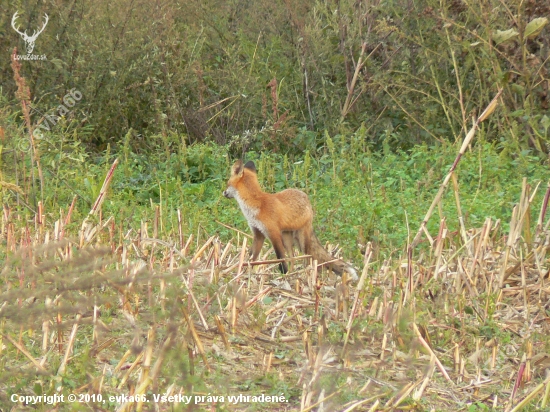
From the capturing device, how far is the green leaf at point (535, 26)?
29.4ft

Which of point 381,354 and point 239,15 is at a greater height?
point 239,15

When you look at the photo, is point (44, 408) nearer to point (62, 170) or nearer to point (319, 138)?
point (62, 170)

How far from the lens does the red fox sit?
6480 mm

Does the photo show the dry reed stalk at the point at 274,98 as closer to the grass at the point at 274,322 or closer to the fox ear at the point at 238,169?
the grass at the point at 274,322

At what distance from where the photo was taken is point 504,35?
912 centimetres

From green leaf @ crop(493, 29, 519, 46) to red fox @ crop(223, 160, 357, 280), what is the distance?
3614 millimetres

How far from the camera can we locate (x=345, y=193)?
27.5 ft

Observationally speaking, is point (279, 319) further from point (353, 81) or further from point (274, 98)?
point (353, 81)

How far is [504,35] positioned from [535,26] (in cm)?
31

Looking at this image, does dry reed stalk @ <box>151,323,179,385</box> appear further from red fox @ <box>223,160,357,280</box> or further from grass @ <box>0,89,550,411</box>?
red fox @ <box>223,160,357,280</box>

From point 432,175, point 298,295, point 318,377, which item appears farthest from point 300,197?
point 318,377

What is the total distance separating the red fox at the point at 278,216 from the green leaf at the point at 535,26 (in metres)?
3.75

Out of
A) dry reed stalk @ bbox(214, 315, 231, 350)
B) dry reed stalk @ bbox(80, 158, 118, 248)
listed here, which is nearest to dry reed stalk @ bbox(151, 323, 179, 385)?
dry reed stalk @ bbox(214, 315, 231, 350)

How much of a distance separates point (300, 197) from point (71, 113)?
419 centimetres
